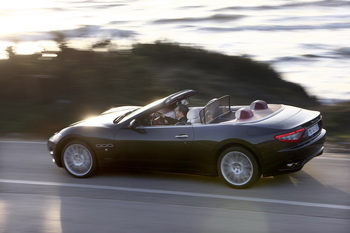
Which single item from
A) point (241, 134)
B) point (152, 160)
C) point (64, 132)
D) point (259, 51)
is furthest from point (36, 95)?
point (259, 51)

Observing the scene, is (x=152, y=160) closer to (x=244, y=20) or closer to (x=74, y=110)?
(x=74, y=110)

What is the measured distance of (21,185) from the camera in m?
8.33

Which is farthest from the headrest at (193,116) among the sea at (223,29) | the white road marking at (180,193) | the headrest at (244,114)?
the sea at (223,29)

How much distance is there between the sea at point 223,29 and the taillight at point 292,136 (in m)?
9.99

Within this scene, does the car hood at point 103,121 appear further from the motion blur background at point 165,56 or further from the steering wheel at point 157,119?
the motion blur background at point 165,56

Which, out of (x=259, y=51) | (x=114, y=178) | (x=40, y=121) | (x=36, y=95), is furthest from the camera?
Answer: (x=259, y=51)

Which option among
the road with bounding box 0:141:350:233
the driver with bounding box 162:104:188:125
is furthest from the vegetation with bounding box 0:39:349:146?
the driver with bounding box 162:104:188:125

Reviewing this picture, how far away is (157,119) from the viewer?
820cm

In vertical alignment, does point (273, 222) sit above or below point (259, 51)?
below

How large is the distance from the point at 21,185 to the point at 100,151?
1213 mm

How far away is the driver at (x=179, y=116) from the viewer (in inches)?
322

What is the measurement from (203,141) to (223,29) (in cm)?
2046

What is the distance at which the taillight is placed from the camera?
23.9 ft

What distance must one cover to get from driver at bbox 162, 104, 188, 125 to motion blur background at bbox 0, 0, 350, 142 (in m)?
4.11
